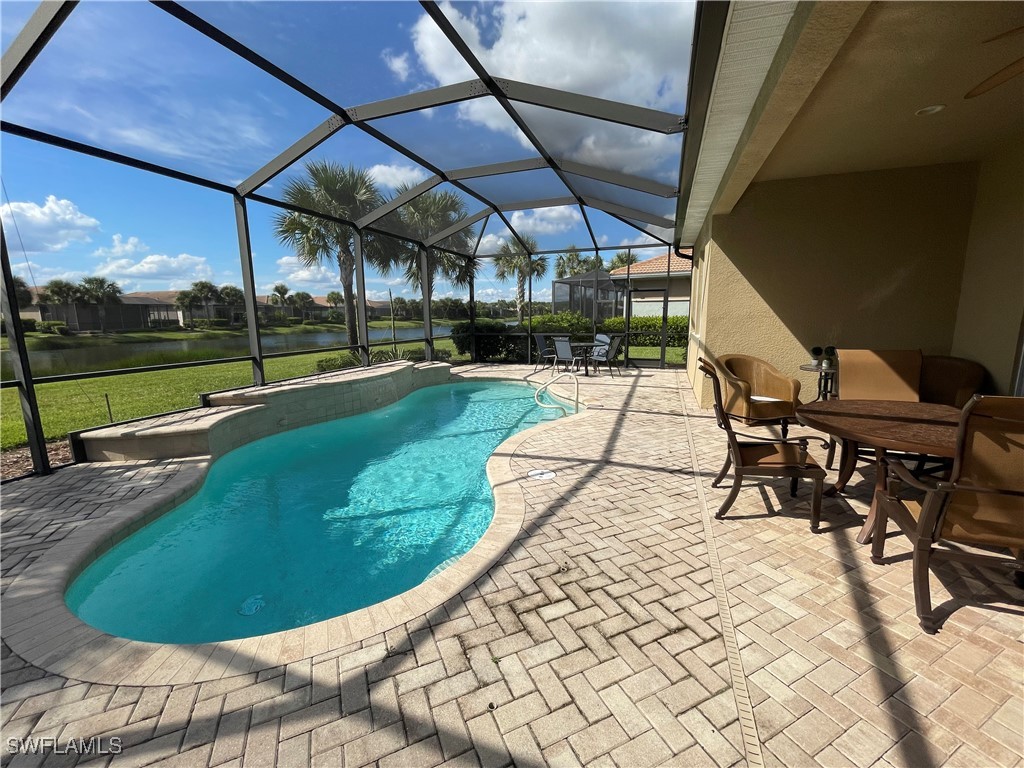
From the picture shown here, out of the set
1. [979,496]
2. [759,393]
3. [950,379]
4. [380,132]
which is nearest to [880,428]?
[979,496]

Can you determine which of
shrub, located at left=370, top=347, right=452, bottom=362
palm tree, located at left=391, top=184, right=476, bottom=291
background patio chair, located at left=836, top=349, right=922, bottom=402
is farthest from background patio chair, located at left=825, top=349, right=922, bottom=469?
shrub, located at left=370, top=347, right=452, bottom=362

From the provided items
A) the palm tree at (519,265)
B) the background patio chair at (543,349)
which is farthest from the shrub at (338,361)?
the palm tree at (519,265)

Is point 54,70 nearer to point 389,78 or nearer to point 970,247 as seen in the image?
point 389,78

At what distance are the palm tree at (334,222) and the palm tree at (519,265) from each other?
135 inches

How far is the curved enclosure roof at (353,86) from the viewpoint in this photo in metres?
3.21

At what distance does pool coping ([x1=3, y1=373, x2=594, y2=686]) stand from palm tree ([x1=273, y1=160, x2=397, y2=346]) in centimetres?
595

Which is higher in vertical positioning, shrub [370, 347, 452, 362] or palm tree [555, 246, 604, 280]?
palm tree [555, 246, 604, 280]

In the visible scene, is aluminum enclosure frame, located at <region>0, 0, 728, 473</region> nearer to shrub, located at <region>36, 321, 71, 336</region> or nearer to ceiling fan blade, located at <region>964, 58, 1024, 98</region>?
ceiling fan blade, located at <region>964, 58, 1024, 98</region>

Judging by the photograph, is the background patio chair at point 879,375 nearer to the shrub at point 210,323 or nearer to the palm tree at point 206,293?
the shrub at point 210,323

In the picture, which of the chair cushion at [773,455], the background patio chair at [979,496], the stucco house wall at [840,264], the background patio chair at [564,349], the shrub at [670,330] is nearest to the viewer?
the background patio chair at [979,496]

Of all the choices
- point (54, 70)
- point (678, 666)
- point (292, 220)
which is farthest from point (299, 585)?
point (292, 220)

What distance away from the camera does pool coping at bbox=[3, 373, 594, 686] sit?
5.53 feet

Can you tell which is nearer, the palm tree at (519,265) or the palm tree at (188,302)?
the palm tree at (519,265)

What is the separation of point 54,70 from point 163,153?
1.24 metres
